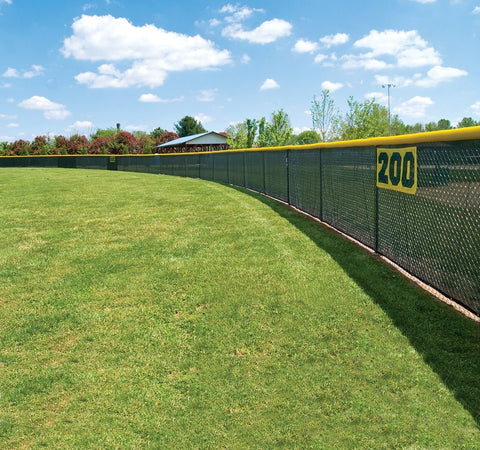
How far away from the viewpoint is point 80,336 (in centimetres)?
398

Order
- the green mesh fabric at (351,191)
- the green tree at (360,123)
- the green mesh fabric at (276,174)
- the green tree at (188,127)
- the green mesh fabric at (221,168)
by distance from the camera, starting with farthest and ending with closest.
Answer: the green tree at (188,127), the green tree at (360,123), the green mesh fabric at (221,168), the green mesh fabric at (276,174), the green mesh fabric at (351,191)

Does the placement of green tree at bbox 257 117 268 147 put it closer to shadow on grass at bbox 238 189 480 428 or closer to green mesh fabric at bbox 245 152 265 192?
green mesh fabric at bbox 245 152 265 192

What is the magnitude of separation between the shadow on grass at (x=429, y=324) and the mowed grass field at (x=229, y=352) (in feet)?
0.05

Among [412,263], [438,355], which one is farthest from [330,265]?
[438,355]

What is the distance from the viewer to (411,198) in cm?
498

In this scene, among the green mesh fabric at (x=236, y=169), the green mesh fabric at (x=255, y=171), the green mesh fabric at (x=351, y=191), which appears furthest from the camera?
the green mesh fabric at (x=236, y=169)

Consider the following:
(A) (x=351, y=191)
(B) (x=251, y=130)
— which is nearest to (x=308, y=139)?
(B) (x=251, y=130)

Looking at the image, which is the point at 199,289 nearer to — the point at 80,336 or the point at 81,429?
the point at 80,336

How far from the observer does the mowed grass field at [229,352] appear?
107 inches

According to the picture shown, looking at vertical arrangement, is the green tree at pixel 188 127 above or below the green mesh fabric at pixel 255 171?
above

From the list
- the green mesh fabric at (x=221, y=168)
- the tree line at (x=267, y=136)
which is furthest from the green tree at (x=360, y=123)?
the green mesh fabric at (x=221, y=168)

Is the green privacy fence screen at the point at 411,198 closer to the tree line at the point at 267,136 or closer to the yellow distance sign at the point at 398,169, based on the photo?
the yellow distance sign at the point at 398,169

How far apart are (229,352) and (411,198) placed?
277 centimetres

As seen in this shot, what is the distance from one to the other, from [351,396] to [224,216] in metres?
6.84
